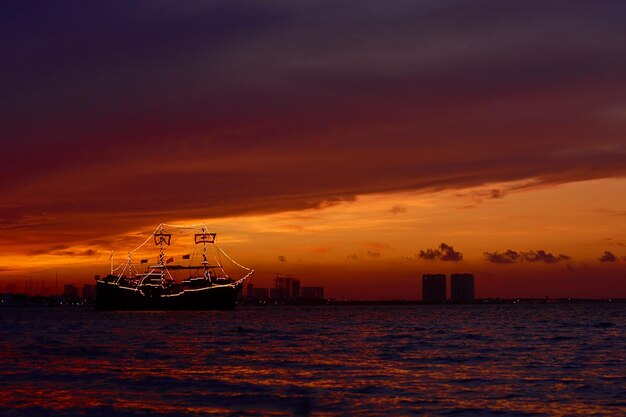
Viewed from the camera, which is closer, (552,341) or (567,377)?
(567,377)

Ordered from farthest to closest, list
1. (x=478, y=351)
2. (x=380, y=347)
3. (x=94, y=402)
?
(x=380, y=347) < (x=478, y=351) < (x=94, y=402)

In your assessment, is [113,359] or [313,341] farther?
[313,341]

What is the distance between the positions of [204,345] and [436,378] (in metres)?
30.3

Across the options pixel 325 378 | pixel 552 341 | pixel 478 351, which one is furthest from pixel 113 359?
pixel 552 341

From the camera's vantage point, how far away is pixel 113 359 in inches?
1967

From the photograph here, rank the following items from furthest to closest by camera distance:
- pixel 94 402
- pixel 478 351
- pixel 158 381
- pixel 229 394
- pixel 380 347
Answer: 1. pixel 380 347
2. pixel 478 351
3. pixel 158 381
4. pixel 229 394
5. pixel 94 402

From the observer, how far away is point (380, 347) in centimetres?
6134

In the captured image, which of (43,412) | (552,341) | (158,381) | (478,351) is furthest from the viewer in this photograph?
(552,341)

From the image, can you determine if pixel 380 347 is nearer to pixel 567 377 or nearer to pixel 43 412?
pixel 567 377

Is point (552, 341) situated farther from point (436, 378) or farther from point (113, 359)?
point (113, 359)

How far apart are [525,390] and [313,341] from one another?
3702 centimetres

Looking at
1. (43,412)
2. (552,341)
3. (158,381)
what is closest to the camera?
(43,412)

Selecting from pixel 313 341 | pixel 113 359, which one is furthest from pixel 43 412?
pixel 313 341

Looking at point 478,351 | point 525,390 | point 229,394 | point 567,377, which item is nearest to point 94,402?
point 229,394
